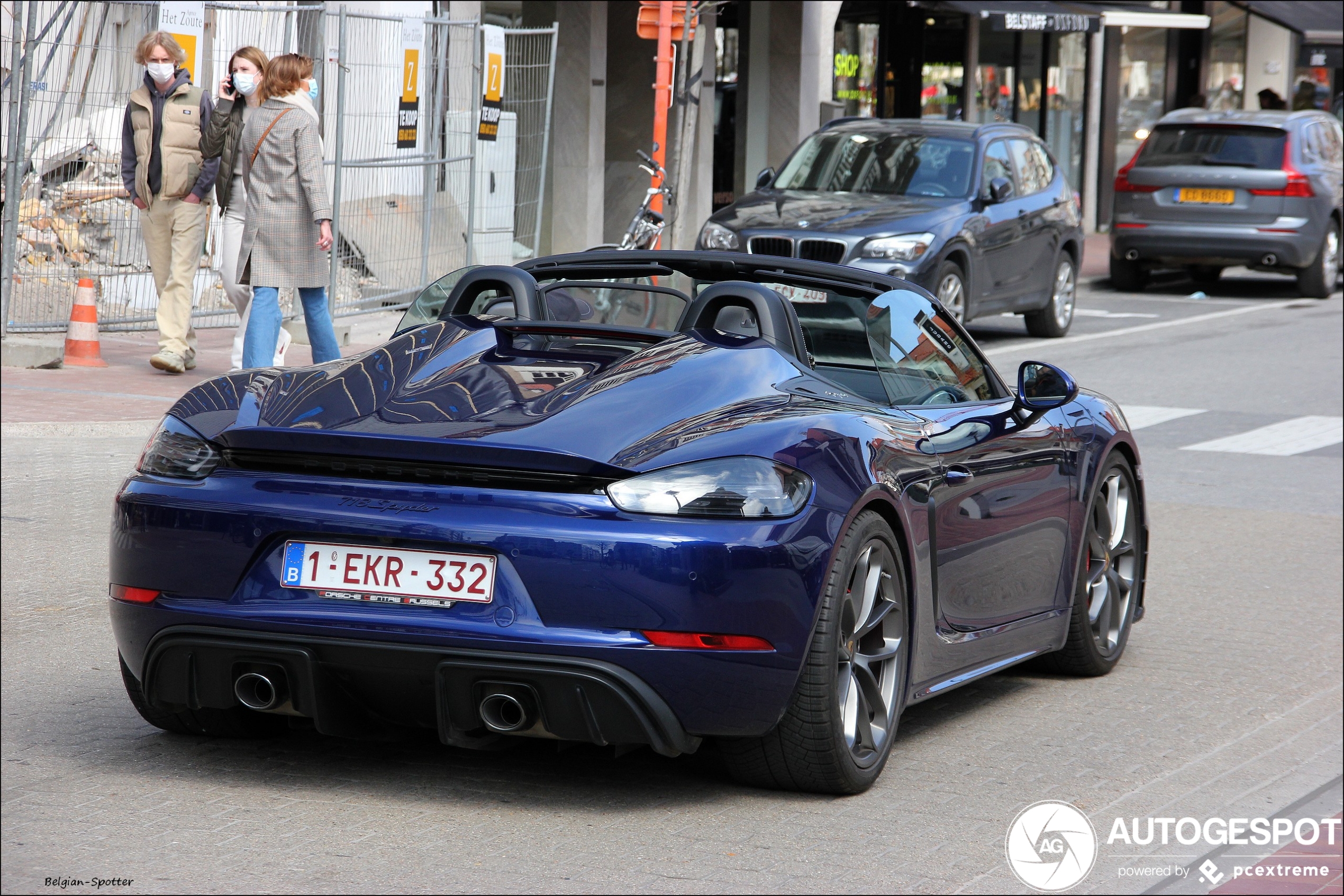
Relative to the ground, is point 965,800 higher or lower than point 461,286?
lower

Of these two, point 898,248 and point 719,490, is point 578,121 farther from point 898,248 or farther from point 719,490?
point 719,490

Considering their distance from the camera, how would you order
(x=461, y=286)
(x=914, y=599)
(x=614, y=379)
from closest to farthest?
(x=614, y=379) → (x=914, y=599) → (x=461, y=286)

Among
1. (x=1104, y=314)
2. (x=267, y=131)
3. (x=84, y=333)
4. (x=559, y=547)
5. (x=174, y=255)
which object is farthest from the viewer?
(x=1104, y=314)

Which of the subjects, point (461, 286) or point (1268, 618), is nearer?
point (461, 286)

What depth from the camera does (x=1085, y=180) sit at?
34.8 meters

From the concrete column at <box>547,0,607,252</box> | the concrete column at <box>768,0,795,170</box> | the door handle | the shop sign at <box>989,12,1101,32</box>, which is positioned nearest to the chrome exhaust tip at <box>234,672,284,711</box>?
the door handle

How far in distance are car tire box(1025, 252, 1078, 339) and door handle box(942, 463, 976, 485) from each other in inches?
507

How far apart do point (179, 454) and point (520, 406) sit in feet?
2.65

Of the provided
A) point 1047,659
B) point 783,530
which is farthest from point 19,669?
point 1047,659

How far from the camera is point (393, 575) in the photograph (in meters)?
4.17

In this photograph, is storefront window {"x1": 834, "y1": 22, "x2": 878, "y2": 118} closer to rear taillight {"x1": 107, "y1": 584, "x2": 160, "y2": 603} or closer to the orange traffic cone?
the orange traffic cone

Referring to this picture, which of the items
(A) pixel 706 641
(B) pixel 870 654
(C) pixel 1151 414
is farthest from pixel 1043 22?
(A) pixel 706 641

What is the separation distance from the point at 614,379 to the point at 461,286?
0.93 metres

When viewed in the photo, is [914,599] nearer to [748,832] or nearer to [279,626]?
[748,832]
